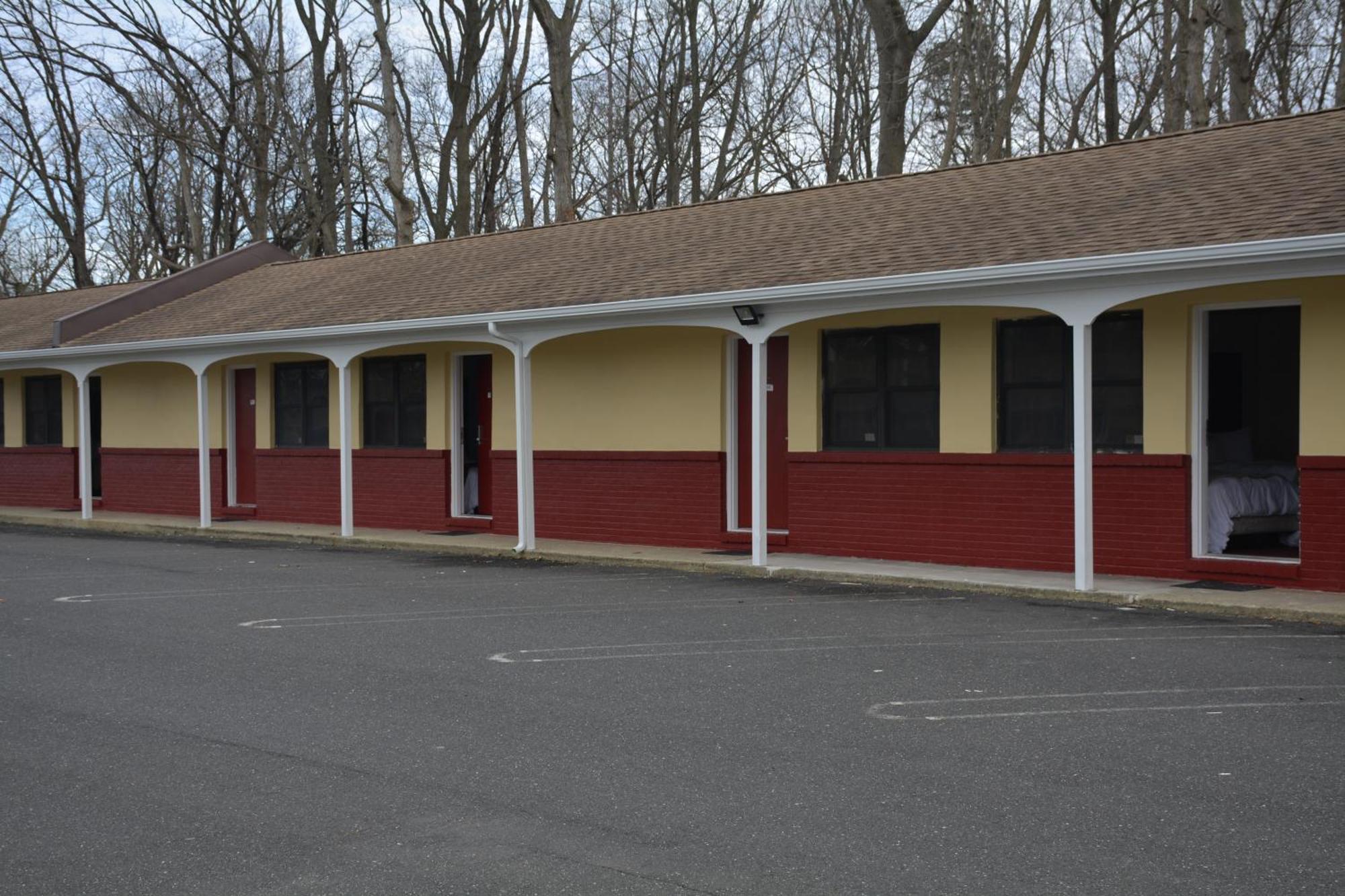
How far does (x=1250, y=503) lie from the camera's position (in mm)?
11914

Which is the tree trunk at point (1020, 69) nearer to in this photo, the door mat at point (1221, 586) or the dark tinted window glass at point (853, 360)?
the dark tinted window glass at point (853, 360)

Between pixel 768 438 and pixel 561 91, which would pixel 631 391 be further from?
pixel 561 91

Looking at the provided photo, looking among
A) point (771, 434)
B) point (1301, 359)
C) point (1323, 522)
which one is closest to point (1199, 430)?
point (1301, 359)

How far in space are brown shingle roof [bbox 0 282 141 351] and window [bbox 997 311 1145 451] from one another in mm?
15487

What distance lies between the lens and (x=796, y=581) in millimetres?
12383

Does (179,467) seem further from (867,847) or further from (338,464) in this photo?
(867,847)

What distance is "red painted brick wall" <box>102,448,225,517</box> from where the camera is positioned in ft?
66.8

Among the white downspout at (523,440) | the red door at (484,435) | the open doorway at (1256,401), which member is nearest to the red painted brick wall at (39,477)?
the red door at (484,435)

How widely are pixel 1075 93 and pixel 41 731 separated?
29.1 meters

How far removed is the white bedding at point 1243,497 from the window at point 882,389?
2608 mm

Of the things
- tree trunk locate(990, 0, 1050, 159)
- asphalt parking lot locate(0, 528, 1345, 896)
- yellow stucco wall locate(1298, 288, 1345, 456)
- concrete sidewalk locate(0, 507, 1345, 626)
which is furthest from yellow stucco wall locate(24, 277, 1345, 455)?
tree trunk locate(990, 0, 1050, 159)

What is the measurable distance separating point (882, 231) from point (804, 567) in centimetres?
367

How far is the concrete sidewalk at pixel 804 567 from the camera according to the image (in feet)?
33.1

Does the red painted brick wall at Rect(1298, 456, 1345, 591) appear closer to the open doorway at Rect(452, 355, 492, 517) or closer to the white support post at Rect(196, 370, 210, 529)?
the open doorway at Rect(452, 355, 492, 517)
